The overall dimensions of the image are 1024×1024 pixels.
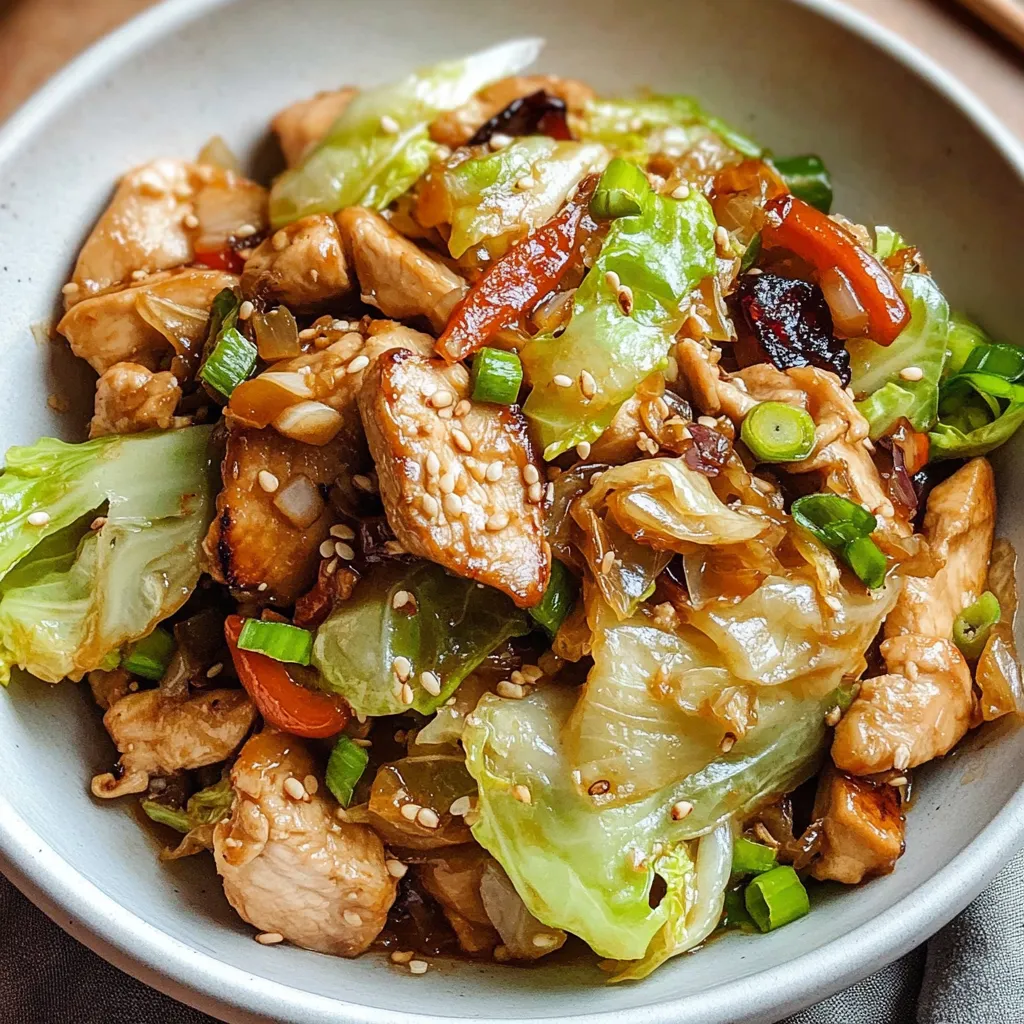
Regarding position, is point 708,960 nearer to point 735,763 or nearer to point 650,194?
point 735,763

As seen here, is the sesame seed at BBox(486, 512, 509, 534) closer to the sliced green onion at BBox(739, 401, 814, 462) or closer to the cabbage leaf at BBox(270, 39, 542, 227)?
the sliced green onion at BBox(739, 401, 814, 462)

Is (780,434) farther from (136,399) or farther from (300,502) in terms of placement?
(136,399)

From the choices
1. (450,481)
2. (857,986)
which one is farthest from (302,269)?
(857,986)

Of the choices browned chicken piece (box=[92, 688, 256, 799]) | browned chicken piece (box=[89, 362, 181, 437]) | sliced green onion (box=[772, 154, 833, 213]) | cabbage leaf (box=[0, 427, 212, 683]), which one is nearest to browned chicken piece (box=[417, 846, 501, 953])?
browned chicken piece (box=[92, 688, 256, 799])

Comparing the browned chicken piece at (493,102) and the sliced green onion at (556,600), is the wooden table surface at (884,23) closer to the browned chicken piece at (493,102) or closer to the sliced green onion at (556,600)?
the browned chicken piece at (493,102)

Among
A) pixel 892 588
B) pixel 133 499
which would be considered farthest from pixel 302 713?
pixel 892 588
